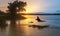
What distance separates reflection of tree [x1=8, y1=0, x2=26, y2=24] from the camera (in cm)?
1240

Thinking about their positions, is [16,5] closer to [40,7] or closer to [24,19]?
[24,19]

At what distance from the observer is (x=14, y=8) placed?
44.4ft

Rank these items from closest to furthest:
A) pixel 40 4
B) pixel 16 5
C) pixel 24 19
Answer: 1. pixel 40 4
2. pixel 16 5
3. pixel 24 19

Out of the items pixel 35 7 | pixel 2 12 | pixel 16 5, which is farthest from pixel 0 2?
pixel 16 5

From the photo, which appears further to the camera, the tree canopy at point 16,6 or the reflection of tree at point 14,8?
the tree canopy at point 16,6

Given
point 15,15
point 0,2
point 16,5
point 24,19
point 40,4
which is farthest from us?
point 24,19

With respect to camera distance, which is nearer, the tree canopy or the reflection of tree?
the reflection of tree

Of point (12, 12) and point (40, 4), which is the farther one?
point (12, 12)

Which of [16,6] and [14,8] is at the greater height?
[16,6]

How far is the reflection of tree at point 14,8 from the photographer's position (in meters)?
12.4

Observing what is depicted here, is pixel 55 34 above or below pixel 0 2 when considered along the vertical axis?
below

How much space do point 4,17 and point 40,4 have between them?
2.14m

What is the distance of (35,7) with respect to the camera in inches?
447

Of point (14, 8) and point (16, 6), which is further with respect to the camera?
point (16, 6)
